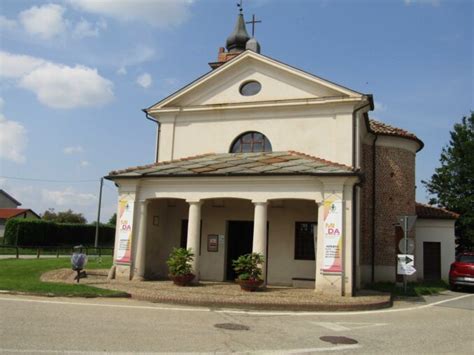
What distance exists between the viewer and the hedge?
36.3 meters

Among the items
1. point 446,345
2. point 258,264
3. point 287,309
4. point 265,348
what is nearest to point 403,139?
point 258,264

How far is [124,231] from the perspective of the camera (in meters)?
17.1

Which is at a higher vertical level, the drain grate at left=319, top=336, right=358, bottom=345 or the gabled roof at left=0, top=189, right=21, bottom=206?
the gabled roof at left=0, top=189, right=21, bottom=206

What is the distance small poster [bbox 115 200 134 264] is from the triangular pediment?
5.40 meters

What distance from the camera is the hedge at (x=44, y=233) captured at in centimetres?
3631

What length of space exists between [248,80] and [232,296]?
33.0 feet

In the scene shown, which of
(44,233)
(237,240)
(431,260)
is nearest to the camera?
(237,240)

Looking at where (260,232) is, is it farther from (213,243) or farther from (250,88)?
(250,88)

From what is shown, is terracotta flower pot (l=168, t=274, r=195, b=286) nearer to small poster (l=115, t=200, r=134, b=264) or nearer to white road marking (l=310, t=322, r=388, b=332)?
small poster (l=115, t=200, r=134, b=264)

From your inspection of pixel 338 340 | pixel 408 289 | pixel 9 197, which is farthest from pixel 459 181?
pixel 9 197

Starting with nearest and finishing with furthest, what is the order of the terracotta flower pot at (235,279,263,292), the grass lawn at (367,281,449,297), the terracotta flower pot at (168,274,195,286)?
the terracotta flower pot at (235,279,263,292)
the terracotta flower pot at (168,274,195,286)
the grass lawn at (367,281,449,297)

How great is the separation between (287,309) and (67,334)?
615cm

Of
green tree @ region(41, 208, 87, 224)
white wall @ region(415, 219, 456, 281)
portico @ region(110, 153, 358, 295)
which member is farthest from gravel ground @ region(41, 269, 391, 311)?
green tree @ region(41, 208, 87, 224)

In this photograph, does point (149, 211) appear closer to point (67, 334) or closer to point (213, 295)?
point (213, 295)
